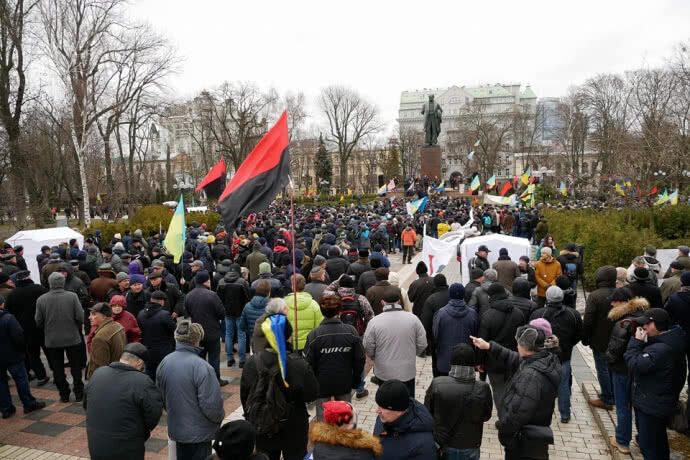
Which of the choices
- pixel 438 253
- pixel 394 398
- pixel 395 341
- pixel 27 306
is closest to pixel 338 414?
pixel 394 398

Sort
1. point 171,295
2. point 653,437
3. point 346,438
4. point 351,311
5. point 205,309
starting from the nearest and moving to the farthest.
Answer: point 346,438
point 653,437
point 351,311
point 205,309
point 171,295

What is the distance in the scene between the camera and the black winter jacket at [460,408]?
383 centimetres

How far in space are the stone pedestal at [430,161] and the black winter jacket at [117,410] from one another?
39.8 meters

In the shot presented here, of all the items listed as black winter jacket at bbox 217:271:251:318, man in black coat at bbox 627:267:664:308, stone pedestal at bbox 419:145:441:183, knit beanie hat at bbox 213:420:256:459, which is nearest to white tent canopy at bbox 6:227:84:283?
black winter jacket at bbox 217:271:251:318

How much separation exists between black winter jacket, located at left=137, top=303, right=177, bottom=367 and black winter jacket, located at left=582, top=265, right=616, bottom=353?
508cm

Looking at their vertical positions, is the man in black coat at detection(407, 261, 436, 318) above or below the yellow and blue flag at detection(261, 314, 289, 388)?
below

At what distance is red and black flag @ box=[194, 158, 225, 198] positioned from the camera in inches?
360

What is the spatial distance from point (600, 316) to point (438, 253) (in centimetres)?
532

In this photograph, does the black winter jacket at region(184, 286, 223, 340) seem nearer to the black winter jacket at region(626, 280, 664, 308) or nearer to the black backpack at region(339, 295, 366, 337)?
the black backpack at region(339, 295, 366, 337)

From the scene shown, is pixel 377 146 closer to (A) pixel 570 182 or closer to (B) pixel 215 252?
(A) pixel 570 182

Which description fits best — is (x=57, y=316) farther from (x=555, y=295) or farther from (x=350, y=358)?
(x=555, y=295)

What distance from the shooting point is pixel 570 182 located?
4906 centimetres

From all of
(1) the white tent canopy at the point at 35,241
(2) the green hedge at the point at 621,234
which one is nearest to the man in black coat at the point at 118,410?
(1) the white tent canopy at the point at 35,241

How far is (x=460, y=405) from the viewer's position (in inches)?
151
